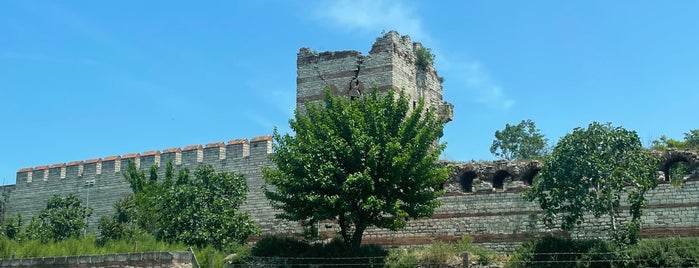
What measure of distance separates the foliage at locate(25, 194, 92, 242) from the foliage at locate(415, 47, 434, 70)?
14.0 m

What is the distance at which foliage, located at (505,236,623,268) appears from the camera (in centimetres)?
1847

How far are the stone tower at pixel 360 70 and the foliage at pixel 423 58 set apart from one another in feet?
0.76

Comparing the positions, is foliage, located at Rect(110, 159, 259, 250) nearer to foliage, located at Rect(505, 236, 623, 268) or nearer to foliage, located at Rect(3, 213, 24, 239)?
foliage, located at Rect(3, 213, 24, 239)

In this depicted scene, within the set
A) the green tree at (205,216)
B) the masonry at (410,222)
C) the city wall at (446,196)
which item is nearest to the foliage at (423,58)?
the masonry at (410,222)

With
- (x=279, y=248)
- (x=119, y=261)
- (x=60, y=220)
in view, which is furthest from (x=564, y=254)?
(x=60, y=220)

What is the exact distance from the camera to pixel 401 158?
2022cm

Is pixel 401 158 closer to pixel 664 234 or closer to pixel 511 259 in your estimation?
pixel 511 259

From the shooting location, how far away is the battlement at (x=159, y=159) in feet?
93.2

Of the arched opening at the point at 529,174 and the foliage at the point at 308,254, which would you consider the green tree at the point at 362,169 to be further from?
the arched opening at the point at 529,174

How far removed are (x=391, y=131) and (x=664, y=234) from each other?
7.93m

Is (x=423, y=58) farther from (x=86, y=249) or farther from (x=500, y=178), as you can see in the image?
(x=86, y=249)

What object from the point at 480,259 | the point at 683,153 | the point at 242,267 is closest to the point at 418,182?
the point at 480,259

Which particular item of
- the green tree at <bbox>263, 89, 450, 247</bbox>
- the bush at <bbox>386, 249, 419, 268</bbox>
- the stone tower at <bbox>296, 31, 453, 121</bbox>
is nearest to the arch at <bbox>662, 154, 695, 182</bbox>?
the green tree at <bbox>263, 89, 450, 247</bbox>

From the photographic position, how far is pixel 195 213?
23312mm
